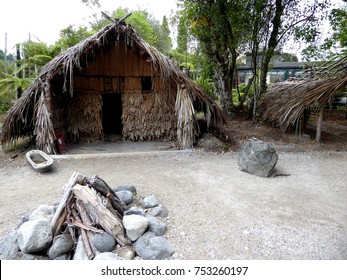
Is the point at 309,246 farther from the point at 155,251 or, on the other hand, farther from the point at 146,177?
the point at 146,177

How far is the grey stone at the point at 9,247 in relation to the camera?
2.76m

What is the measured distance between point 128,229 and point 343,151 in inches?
267

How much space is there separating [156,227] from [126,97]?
5.87m

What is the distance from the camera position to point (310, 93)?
7375 millimetres

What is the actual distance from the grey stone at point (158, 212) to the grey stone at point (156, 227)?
316 millimetres

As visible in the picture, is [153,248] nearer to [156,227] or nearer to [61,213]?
[156,227]

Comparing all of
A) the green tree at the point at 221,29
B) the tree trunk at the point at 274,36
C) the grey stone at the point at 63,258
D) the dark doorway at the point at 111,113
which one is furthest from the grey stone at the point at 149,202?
the tree trunk at the point at 274,36

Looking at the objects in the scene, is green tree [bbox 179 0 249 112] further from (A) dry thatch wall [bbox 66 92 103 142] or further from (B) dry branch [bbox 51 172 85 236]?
Result: (B) dry branch [bbox 51 172 85 236]

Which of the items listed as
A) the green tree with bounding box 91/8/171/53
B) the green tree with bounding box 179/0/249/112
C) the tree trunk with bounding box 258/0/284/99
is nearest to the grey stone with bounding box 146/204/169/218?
the green tree with bounding box 179/0/249/112

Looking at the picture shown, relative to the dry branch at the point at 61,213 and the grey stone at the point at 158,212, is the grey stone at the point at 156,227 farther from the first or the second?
the dry branch at the point at 61,213

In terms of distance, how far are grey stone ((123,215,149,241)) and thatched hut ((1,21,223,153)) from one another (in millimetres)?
4186

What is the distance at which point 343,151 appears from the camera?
7.20 m

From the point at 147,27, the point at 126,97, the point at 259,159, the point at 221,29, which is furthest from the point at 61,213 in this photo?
the point at 147,27

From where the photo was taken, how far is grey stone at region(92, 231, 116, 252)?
2.82 m
